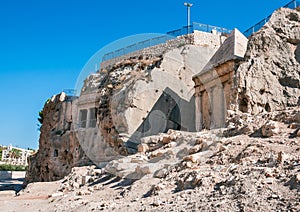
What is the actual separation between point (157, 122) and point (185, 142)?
8.19 meters

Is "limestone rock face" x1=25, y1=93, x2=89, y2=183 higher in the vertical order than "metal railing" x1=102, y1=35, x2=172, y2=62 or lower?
lower

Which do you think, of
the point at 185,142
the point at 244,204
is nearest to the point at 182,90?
the point at 185,142

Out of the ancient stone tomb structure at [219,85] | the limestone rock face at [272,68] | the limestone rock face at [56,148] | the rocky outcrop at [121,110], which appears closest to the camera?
the limestone rock face at [272,68]

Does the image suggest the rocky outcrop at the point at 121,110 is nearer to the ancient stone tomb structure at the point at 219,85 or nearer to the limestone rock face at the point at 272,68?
the ancient stone tomb structure at the point at 219,85

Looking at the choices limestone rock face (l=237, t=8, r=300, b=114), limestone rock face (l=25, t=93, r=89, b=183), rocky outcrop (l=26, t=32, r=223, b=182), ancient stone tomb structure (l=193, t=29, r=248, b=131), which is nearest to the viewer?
limestone rock face (l=237, t=8, r=300, b=114)

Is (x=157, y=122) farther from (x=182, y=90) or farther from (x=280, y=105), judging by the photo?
(x=280, y=105)

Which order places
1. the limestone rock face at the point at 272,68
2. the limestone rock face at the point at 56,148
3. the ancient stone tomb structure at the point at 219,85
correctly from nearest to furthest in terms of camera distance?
the limestone rock face at the point at 272,68 → the ancient stone tomb structure at the point at 219,85 → the limestone rock face at the point at 56,148

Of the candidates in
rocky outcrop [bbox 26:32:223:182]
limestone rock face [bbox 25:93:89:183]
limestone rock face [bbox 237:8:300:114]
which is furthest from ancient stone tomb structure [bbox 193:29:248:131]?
limestone rock face [bbox 25:93:89:183]

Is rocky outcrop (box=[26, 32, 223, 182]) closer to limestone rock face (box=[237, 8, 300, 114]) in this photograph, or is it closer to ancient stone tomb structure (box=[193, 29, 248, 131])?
ancient stone tomb structure (box=[193, 29, 248, 131])

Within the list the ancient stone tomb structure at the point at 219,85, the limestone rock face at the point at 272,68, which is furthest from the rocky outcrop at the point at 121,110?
the limestone rock face at the point at 272,68

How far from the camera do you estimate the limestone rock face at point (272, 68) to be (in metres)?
13.0

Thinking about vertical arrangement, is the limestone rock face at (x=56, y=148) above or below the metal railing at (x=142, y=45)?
below

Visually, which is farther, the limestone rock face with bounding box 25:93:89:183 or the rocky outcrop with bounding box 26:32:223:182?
the limestone rock face with bounding box 25:93:89:183

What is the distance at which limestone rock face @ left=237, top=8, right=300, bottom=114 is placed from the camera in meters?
13.0
